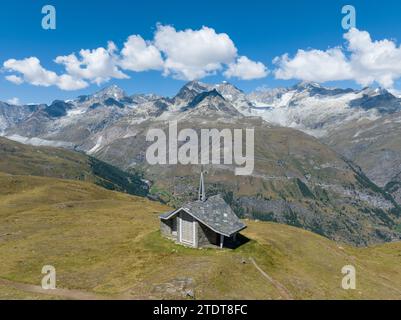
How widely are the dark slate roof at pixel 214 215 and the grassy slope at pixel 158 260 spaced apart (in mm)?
3855

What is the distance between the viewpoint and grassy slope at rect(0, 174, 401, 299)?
5084 cm

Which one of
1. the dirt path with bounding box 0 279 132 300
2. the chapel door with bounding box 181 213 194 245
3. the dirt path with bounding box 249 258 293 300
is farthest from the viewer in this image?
the chapel door with bounding box 181 213 194 245

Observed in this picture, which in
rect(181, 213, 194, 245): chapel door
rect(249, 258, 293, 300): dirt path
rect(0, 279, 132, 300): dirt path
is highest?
rect(181, 213, 194, 245): chapel door

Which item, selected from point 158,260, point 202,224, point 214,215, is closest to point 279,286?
point 202,224

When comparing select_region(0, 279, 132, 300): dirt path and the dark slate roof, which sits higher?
the dark slate roof

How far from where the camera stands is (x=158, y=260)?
203 ft

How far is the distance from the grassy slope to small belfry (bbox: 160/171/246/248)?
239cm

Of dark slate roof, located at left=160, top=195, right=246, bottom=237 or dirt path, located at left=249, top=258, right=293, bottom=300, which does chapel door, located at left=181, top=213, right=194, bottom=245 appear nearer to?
dark slate roof, located at left=160, top=195, right=246, bottom=237

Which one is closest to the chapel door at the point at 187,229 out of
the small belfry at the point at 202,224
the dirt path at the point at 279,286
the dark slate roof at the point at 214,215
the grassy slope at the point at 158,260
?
the small belfry at the point at 202,224

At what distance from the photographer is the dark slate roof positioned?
225 feet

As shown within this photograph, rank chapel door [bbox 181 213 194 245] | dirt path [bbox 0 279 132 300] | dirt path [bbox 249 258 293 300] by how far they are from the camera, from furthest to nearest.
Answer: chapel door [bbox 181 213 194 245] → dirt path [bbox 249 258 293 300] → dirt path [bbox 0 279 132 300]

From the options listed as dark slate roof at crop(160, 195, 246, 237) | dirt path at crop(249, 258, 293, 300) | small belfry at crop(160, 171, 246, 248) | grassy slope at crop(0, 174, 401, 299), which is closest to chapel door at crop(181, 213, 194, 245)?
small belfry at crop(160, 171, 246, 248)

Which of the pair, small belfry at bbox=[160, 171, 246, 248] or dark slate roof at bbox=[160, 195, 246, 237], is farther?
dark slate roof at bbox=[160, 195, 246, 237]
